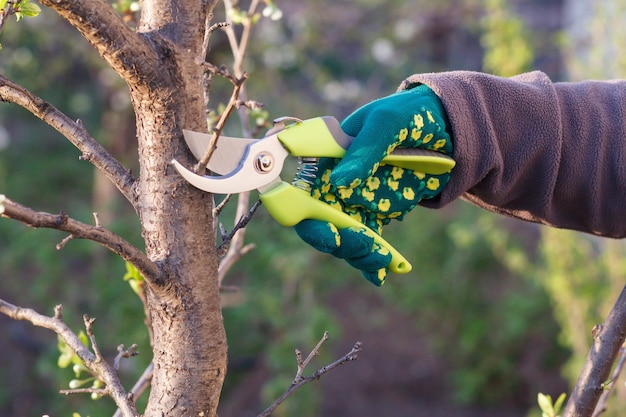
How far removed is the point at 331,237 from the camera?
3.47 ft

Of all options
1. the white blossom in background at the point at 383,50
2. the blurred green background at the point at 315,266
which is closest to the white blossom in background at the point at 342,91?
the blurred green background at the point at 315,266

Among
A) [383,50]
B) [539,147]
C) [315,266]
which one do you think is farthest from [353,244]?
[383,50]

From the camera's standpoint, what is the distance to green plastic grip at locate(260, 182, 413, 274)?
1052 mm

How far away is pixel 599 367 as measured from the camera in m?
1.16

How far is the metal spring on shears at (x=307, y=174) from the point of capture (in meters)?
1.10

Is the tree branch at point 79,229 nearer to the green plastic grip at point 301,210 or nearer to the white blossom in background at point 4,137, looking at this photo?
the green plastic grip at point 301,210

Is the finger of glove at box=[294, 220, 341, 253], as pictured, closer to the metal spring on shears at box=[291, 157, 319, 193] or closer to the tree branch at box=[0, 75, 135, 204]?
the metal spring on shears at box=[291, 157, 319, 193]

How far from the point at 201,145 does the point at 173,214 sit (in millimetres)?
106

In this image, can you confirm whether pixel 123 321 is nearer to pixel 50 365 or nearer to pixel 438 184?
pixel 50 365

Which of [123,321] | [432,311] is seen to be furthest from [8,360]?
[432,311]

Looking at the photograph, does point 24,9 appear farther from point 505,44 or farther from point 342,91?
point 342,91

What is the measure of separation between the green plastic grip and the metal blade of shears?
7cm

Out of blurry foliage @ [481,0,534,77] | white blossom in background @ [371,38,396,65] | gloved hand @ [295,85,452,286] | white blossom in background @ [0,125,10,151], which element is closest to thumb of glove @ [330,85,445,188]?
gloved hand @ [295,85,452,286]

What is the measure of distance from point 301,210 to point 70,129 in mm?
364
